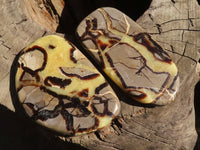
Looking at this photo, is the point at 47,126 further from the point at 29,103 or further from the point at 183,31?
the point at 183,31

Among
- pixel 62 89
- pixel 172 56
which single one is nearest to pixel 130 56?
pixel 172 56

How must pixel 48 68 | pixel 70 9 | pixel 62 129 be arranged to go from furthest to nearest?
pixel 70 9 → pixel 48 68 → pixel 62 129

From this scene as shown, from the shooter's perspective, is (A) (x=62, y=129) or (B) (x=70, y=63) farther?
(B) (x=70, y=63)

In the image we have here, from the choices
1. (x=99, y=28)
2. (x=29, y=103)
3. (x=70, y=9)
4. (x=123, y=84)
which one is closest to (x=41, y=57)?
(x=29, y=103)
